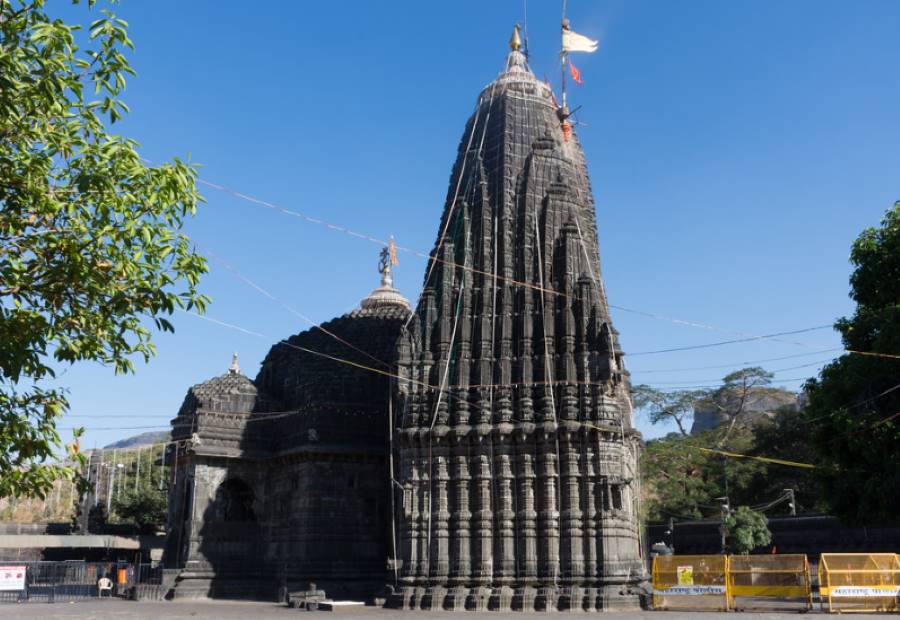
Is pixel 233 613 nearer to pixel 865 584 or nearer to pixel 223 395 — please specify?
pixel 223 395

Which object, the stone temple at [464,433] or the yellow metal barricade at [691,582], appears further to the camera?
the stone temple at [464,433]

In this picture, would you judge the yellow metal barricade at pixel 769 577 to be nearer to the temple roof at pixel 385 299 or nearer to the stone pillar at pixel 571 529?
the stone pillar at pixel 571 529

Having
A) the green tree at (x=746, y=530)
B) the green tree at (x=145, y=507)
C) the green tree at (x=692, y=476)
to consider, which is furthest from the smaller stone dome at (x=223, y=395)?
the green tree at (x=692, y=476)

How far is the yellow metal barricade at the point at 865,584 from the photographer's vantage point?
2425cm

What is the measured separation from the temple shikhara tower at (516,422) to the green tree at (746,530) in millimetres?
10864

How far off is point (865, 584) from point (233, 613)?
824 inches

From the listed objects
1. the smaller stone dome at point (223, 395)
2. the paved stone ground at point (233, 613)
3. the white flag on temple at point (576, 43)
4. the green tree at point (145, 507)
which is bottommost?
the paved stone ground at point (233, 613)

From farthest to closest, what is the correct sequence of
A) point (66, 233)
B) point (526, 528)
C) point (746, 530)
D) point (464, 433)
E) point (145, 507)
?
1. point (145, 507)
2. point (746, 530)
3. point (464, 433)
4. point (526, 528)
5. point (66, 233)

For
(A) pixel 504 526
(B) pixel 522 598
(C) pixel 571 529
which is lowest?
(B) pixel 522 598

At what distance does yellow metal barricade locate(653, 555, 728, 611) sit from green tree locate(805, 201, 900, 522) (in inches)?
197

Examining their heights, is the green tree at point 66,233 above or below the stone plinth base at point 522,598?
above

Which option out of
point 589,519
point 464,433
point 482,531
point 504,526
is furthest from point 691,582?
point 464,433

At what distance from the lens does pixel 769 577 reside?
87.0 feet

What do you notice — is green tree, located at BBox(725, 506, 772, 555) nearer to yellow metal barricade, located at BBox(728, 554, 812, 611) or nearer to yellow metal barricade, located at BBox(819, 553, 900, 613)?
yellow metal barricade, located at BBox(728, 554, 812, 611)
